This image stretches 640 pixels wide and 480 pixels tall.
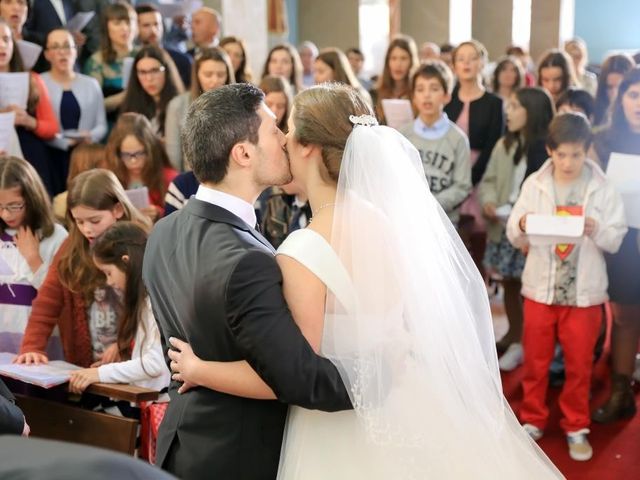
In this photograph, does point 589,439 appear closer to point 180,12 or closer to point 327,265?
point 327,265

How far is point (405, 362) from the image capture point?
2.05 meters

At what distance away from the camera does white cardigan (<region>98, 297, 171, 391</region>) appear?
2900 millimetres

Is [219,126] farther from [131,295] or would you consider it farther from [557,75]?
[557,75]

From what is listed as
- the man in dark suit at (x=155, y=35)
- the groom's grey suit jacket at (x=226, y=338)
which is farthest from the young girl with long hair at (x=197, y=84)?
the groom's grey suit jacket at (x=226, y=338)

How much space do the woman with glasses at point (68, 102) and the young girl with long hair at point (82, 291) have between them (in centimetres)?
165

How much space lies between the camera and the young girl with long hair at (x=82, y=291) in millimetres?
3223

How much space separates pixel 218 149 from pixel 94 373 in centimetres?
131

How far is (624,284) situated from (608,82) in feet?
5.70

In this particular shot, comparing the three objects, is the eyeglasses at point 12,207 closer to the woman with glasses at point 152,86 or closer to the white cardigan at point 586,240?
the woman with glasses at point 152,86

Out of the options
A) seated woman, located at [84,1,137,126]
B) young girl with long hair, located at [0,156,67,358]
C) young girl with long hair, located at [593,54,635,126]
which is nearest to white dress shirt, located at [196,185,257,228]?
young girl with long hair, located at [0,156,67,358]

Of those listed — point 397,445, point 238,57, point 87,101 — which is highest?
point 238,57

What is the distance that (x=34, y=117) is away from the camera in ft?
15.7

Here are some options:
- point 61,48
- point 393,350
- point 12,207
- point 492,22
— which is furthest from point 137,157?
point 492,22

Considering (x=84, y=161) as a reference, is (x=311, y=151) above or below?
above
